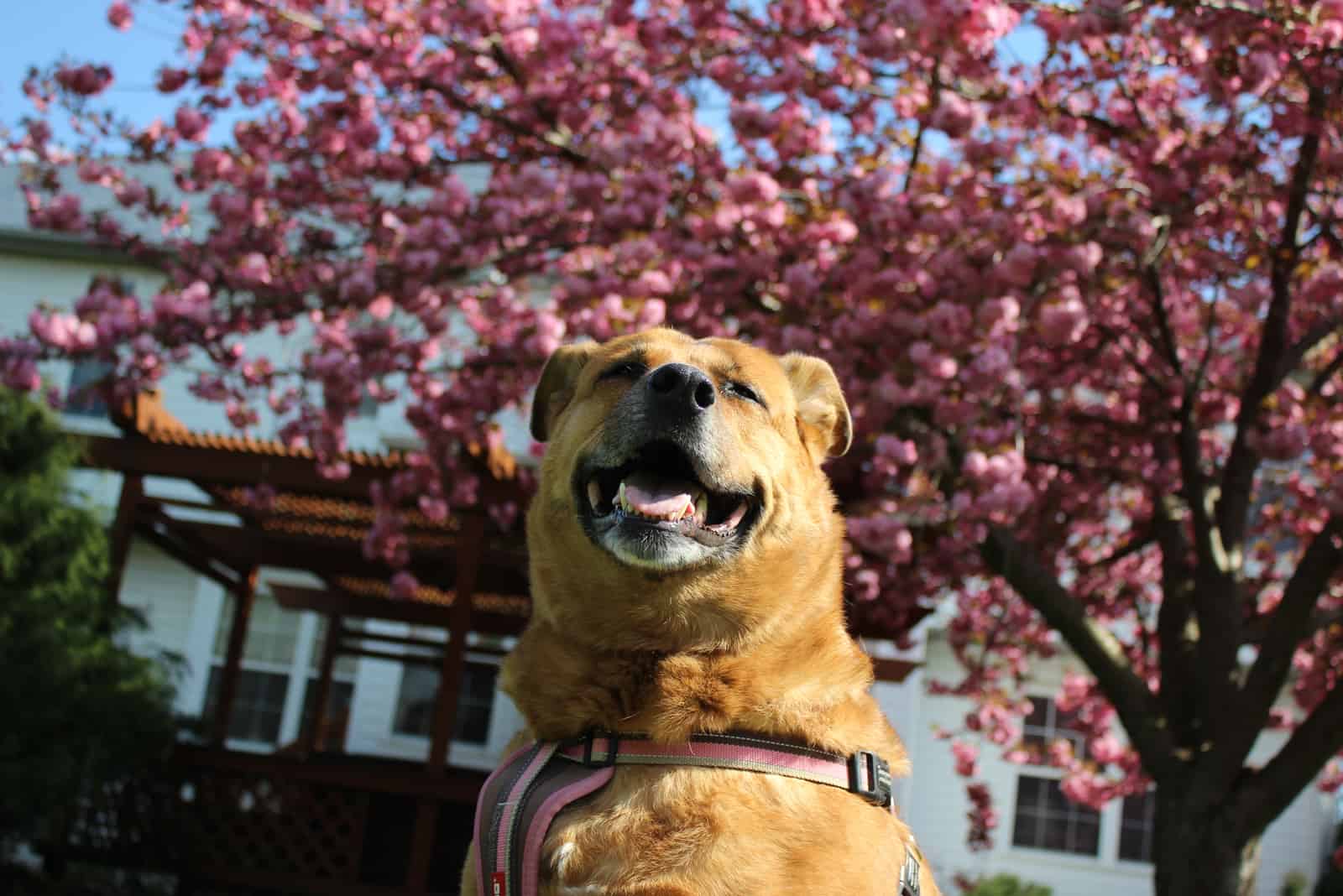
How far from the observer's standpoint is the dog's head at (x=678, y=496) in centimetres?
269

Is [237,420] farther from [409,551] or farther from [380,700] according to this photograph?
[380,700]

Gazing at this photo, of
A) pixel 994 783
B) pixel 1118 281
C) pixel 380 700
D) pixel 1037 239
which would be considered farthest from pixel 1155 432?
pixel 380 700

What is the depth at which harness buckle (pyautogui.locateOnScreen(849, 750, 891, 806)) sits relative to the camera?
2.59m

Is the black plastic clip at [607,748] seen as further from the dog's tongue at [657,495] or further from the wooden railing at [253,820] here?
the wooden railing at [253,820]

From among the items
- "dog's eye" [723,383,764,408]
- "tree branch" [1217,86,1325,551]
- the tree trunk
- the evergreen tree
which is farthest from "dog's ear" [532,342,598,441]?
the evergreen tree

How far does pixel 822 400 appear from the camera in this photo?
3.32 meters

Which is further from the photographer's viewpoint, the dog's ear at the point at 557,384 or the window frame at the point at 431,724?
the window frame at the point at 431,724

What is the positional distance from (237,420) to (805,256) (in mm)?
4845

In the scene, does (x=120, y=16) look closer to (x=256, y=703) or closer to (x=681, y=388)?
(x=681, y=388)

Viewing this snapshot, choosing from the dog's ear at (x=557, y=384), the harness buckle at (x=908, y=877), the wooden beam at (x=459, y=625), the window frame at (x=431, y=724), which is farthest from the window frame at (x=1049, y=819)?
the harness buckle at (x=908, y=877)

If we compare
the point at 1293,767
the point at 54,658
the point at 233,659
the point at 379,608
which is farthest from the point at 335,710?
the point at 1293,767

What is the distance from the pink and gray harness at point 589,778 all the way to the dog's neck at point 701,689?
0.04m

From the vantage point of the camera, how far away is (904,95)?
710 centimetres

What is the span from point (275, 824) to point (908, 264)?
6.44m
